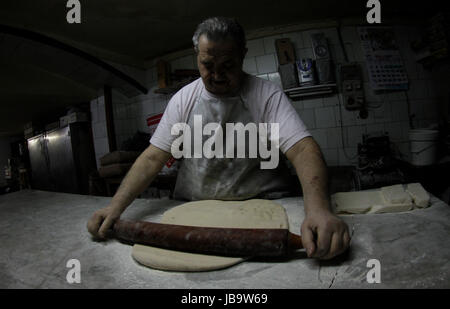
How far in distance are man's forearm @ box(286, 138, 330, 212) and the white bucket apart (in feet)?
7.15

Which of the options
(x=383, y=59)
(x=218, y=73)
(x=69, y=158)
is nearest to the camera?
(x=218, y=73)

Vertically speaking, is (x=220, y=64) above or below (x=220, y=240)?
above

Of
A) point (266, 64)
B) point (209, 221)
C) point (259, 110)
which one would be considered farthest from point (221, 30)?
point (266, 64)

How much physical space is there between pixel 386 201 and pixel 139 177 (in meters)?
1.12

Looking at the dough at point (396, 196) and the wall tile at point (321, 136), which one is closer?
the dough at point (396, 196)

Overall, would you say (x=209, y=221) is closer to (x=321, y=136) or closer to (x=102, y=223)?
(x=102, y=223)

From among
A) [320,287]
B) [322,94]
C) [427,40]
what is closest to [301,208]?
[320,287]

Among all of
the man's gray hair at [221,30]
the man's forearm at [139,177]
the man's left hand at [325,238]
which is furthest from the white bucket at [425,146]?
the man's forearm at [139,177]

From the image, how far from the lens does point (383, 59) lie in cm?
293

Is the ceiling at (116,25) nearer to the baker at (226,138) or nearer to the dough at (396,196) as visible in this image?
the baker at (226,138)

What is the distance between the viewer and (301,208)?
3.58 feet

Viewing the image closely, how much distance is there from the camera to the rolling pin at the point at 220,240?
25.5 inches

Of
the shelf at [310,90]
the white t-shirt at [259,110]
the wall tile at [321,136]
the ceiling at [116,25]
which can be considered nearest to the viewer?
the white t-shirt at [259,110]

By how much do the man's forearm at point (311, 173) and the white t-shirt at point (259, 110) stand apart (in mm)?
43
